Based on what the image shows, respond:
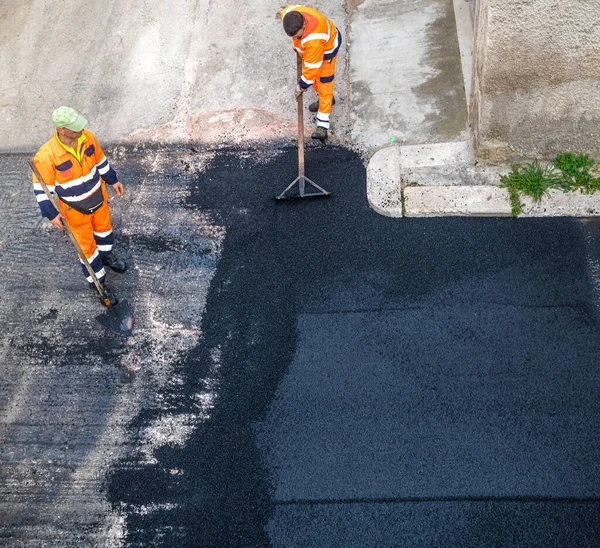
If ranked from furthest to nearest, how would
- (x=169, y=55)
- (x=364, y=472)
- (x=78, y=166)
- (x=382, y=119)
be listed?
(x=169, y=55) < (x=382, y=119) < (x=78, y=166) < (x=364, y=472)

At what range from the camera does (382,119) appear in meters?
6.81

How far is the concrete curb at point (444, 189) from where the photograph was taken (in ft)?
19.3

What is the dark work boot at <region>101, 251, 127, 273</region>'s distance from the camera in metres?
5.94

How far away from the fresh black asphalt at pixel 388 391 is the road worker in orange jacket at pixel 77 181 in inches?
45.4

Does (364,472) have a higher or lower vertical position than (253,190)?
lower

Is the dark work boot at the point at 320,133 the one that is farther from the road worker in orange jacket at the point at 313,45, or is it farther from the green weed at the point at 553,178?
the green weed at the point at 553,178

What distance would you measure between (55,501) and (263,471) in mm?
1617

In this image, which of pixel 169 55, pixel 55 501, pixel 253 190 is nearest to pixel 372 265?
pixel 253 190

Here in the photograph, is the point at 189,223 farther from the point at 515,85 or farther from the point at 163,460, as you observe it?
the point at 515,85

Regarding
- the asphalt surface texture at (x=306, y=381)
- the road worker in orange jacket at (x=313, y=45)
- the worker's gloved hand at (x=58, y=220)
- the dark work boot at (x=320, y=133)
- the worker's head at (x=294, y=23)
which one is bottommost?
the asphalt surface texture at (x=306, y=381)

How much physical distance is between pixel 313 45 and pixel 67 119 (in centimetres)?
243

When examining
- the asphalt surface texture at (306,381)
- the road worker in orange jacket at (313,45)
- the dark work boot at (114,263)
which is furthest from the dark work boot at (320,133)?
the dark work boot at (114,263)

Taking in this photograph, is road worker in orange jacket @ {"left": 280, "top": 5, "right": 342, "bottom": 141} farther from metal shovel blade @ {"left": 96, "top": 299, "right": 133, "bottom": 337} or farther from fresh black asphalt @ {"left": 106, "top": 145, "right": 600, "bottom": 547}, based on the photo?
metal shovel blade @ {"left": 96, "top": 299, "right": 133, "bottom": 337}

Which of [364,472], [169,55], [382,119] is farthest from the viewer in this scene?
[169,55]
